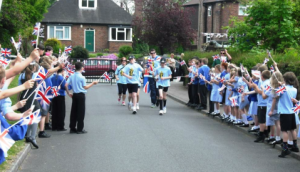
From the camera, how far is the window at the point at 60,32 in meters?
54.6

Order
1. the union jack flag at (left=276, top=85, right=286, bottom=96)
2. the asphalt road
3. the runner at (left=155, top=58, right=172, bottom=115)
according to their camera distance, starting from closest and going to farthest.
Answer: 1. the asphalt road
2. the union jack flag at (left=276, top=85, right=286, bottom=96)
3. the runner at (left=155, top=58, right=172, bottom=115)

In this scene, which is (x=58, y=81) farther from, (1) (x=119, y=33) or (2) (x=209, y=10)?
(2) (x=209, y=10)

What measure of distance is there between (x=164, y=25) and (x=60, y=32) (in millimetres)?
17837

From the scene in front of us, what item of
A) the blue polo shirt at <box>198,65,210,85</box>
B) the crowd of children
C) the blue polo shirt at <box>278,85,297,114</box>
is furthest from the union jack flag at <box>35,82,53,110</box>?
the blue polo shirt at <box>198,65,210,85</box>

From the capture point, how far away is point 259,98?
1165 cm

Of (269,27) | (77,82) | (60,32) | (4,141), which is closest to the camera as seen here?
(4,141)

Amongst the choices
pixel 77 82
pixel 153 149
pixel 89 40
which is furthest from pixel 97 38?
pixel 153 149

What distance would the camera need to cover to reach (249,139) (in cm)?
1239

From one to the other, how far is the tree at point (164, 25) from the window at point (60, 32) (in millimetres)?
14475

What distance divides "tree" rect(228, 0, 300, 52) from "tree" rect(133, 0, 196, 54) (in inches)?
761

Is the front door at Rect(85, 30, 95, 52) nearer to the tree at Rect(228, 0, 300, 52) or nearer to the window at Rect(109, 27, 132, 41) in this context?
the window at Rect(109, 27, 132, 41)

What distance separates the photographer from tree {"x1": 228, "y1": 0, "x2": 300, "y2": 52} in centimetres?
2034

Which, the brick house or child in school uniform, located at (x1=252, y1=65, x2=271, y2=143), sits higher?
the brick house

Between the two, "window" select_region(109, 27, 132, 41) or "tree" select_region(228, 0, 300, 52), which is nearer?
"tree" select_region(228, 0, 300, 52)
